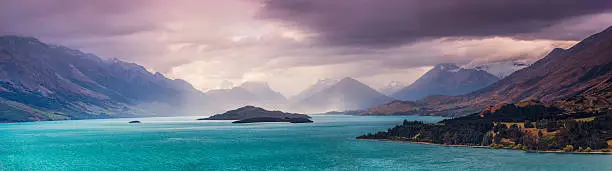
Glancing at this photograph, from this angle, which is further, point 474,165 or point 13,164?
point 13,164

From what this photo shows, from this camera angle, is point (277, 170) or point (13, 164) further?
point (13, 164)

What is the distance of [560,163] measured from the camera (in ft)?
559

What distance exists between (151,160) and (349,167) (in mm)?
77572

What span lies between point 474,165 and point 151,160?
117 m

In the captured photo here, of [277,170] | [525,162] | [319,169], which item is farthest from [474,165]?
[277,170]

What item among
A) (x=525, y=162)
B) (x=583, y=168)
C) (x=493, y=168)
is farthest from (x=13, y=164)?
(x=583, y=168)

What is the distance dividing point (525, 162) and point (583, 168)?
21.1m

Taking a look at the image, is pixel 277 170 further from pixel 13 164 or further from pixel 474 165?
pixel 13 164

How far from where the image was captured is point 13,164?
19000 centimetres

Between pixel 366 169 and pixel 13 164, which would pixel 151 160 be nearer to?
pixel 13 164

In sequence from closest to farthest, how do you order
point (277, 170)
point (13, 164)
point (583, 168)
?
point (583, 168) → point (277, 170) → point (13, 164)

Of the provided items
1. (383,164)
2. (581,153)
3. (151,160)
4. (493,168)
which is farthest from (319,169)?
(581,153)

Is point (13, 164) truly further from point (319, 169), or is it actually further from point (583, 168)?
point (583, 168)

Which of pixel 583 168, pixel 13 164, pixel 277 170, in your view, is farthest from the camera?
pixel 13 164
